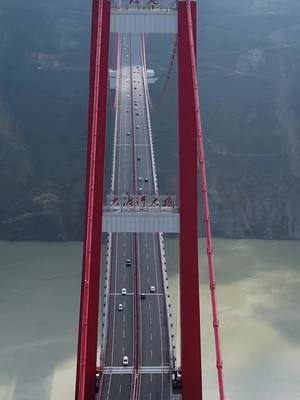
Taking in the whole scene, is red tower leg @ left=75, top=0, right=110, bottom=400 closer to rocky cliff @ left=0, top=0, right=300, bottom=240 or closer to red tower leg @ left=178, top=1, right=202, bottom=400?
red tower leg @ left=178, top=1, right=202, bottom=400

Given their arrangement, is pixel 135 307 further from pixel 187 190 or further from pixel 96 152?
pixel 96 152

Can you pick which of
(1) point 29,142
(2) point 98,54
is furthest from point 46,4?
(2) point 98,54

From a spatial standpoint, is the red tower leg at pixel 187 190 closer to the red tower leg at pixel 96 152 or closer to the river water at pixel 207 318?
the red tower leg at pixel 96 152

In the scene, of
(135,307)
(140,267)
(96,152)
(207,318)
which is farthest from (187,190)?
(207,318)

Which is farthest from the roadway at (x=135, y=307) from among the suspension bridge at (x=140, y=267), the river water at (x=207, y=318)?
the river water at (x=207, y=318)

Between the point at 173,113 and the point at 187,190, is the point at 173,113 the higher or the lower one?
the higher one

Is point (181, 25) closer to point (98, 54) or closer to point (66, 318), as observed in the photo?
point (98, 54)
